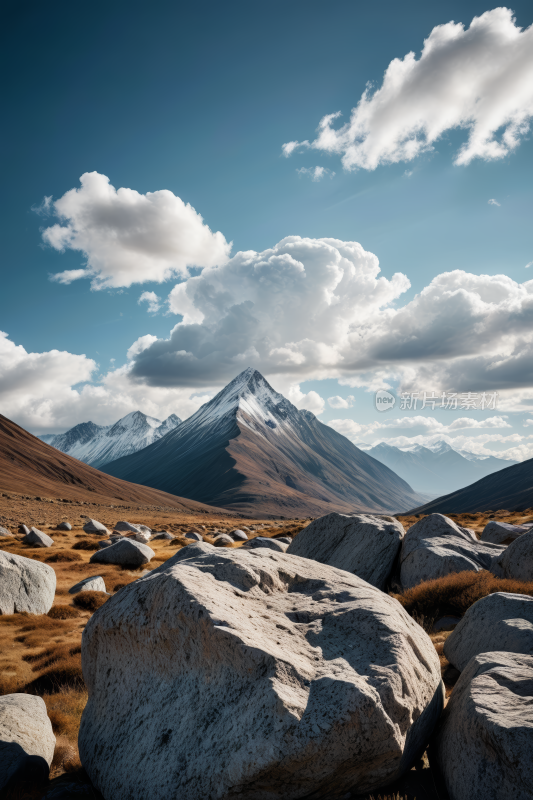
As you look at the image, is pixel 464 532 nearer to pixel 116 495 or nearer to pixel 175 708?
pixel 175 708

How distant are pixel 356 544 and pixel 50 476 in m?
147

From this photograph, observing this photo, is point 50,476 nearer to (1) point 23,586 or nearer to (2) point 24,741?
(1) point 23,586

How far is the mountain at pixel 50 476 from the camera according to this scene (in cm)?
11818

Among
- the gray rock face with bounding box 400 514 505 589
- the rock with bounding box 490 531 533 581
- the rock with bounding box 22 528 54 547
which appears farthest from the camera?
the rock with bounding box 22 528 54 547

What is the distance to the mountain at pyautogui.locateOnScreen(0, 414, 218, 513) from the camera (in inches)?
4653

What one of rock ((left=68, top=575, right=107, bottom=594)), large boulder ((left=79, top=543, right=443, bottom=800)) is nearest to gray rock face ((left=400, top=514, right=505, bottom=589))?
large boulder ((left=79, top=543, right=443, bottom=800))

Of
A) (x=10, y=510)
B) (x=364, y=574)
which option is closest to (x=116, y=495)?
(x=10, y=510)

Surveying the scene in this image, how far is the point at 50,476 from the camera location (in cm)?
14275

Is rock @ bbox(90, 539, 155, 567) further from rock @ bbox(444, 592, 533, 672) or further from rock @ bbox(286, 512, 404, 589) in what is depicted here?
rock @ bbox(444, 592, 533, 672)

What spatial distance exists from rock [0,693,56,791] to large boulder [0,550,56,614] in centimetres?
971

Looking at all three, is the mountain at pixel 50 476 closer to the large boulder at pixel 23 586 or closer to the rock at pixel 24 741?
the large boulder at pixel 23 586

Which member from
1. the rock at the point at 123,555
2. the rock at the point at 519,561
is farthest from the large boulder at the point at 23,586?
the rock at the point at 519,561

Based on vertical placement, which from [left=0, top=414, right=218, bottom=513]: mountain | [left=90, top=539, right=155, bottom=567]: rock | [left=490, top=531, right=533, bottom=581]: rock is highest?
[left=490, top=531, right=533, bottom=581]: rock

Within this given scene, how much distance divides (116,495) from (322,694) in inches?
6575
